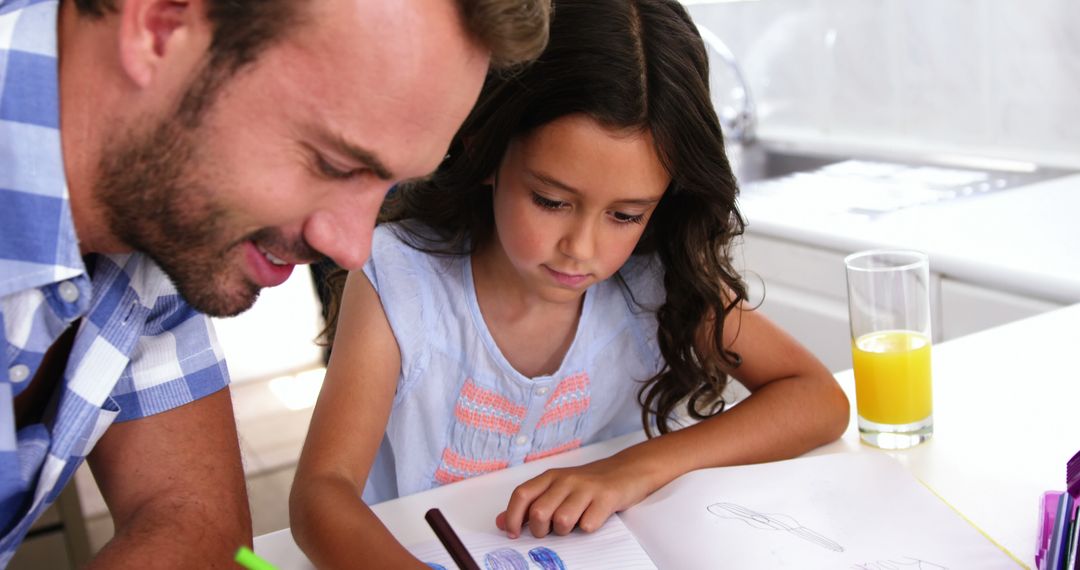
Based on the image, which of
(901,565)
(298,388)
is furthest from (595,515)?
(298,388)

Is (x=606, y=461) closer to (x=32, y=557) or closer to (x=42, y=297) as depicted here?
(x=42, y=297)

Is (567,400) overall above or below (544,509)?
below

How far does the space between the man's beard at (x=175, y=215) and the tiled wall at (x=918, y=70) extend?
180cm

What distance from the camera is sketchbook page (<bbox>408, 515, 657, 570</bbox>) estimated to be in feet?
3.00

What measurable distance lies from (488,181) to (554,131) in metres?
0.14

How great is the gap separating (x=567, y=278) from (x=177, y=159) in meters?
0.46

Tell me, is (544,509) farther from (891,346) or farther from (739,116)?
(739,116)

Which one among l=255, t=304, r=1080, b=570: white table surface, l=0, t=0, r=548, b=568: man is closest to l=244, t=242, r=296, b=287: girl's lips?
l=0, t=0, r=548, b=568: man

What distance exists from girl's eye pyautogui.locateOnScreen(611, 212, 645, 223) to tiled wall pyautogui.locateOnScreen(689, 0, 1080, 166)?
1.35m

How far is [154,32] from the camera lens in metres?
0.81

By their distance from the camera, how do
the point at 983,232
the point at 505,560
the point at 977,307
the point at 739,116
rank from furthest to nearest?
the point at 739,116 → the point at 983,232 → the point at 977,307 → the point at 505,560

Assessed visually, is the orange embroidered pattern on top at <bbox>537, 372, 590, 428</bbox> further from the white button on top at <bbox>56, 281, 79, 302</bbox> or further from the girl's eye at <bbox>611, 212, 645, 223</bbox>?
the white button on top at <bbox>56, 281, 79, 302</bbox>

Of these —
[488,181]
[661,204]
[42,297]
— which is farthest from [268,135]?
[661,204]

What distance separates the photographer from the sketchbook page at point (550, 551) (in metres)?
0.91
